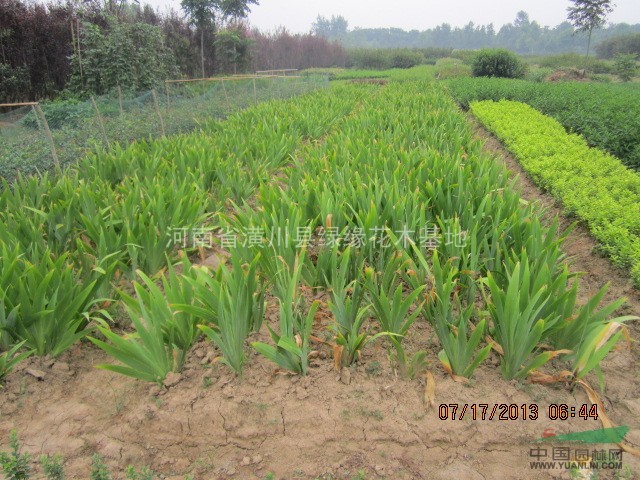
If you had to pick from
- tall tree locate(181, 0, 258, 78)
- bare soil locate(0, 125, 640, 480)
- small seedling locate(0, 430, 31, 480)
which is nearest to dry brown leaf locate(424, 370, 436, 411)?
bare soil locate(0, 125, 640, 480)

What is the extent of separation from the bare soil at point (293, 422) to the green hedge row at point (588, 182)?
49.8 inches

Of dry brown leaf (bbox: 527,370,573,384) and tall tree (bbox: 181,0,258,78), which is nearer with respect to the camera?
dry brown leaf (bbox: 527,370,573,384)

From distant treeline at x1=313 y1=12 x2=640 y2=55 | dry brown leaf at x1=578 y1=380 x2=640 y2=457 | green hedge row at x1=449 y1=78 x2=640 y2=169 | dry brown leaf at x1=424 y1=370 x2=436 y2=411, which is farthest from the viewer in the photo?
distant treeline at x1=313 y1=12 x2=640 y2=55

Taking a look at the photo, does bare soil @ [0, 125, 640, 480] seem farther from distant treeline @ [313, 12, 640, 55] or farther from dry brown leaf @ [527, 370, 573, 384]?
distant treeline @ [313, 12, 640, 55]

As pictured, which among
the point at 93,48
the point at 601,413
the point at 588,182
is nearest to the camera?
the point at 601,413

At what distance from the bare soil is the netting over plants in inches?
127

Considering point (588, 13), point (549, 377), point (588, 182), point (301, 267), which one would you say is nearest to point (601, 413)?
point (549, 377)

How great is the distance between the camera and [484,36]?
3836 inches

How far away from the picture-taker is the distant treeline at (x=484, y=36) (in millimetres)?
84625

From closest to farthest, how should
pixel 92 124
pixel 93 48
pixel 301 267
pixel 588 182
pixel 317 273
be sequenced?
pixel 301 267, pixel 317 273, pixel 588 182, pixel 92 124, pixel 93 48

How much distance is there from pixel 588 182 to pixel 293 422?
3797 mm

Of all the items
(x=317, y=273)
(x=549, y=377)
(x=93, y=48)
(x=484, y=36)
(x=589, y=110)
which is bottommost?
(x=549, y=377)

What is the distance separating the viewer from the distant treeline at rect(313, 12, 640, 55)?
278 feet

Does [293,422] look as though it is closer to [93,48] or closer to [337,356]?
[337,356]
